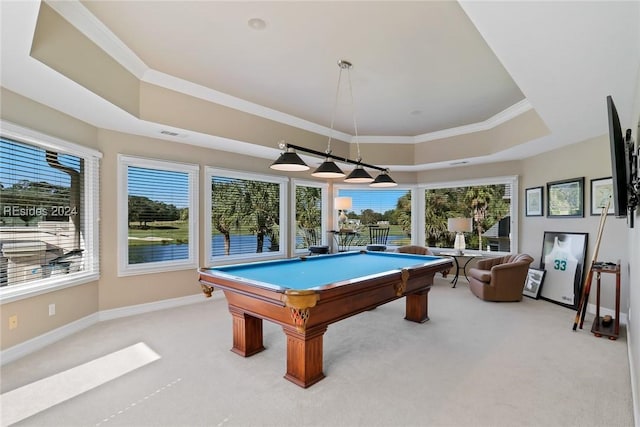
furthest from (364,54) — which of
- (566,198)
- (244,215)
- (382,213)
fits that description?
(382,213)

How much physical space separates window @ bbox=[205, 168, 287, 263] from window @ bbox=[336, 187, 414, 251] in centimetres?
196

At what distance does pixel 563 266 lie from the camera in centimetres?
507

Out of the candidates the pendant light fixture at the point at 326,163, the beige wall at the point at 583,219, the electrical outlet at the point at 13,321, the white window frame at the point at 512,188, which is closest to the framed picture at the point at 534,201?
the beige wall at the point at 583,219

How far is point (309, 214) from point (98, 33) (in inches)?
190

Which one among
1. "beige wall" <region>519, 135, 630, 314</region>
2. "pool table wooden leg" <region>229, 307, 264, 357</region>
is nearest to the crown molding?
"beige wall" <region>519, 135, 630, 314</region>

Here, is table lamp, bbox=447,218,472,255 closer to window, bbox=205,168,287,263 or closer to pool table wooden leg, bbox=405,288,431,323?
pool table wooden leg, bbox=405,288,431,323

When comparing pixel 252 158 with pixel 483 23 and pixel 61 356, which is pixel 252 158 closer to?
pixel 61 356

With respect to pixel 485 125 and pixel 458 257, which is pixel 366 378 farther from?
pixel 458 257

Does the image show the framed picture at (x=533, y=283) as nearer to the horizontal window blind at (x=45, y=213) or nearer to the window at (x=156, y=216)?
the window at (x=156, y=216)

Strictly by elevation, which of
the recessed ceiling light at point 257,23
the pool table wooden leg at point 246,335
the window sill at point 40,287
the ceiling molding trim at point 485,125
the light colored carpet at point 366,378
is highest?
the recessed ceiling light at point 257,23

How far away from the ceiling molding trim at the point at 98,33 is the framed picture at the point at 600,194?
20.2ft

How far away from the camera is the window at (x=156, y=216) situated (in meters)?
4.45

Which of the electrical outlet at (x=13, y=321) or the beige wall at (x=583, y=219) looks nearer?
the electrical outlet at (x=13, y=321)

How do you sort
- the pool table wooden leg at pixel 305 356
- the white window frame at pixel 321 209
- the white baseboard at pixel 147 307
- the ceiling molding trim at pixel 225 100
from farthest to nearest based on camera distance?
the white window frame at pixel 321 209, the white baseboard at pixel 147 307, the ceiling molding trim at pixel 225 100, the pool table wooden leg at pixel 305 356
